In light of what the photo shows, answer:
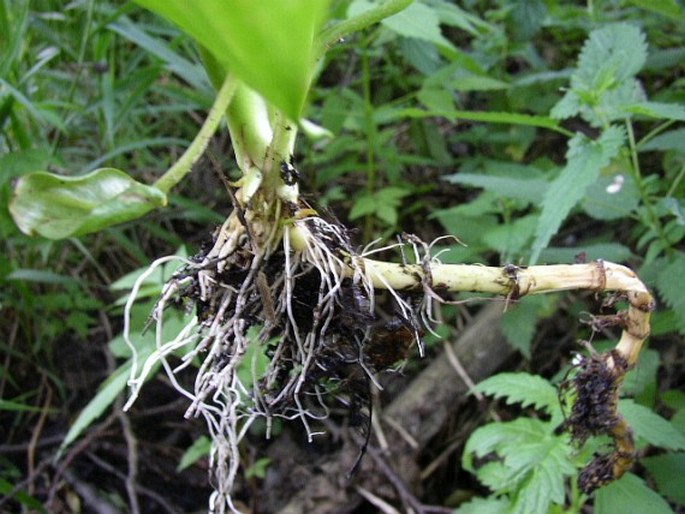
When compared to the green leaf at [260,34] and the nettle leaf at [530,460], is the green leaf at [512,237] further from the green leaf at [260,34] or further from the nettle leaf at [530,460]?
the green leaf at [260,34]

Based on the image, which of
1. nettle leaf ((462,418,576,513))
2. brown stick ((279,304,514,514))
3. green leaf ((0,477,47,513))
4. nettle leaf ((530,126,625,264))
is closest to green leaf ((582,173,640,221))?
nettle leaf ((530,126,625,264))

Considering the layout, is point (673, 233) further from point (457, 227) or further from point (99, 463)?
point (99, 463)

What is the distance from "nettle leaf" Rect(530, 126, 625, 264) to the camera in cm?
87

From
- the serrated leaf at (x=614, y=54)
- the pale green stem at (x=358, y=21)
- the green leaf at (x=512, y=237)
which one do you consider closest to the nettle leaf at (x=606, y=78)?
the serrated leaf at (x=614, y=54)

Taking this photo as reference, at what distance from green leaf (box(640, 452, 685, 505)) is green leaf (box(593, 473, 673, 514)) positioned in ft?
0.38

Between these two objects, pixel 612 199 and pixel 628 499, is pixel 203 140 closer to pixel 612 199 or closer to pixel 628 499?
pixel 628 499

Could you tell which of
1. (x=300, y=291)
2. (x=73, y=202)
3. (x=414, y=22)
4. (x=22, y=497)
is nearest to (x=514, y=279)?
(x=300, y=291)

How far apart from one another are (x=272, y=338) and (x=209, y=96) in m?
0.90

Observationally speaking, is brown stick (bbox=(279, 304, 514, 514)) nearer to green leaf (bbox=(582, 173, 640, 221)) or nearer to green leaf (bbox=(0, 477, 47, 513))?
green leaf (bbox=(582, 173, 640, 221))

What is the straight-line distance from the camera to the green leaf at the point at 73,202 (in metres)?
0.60

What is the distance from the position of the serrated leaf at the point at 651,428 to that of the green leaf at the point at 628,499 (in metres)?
0.06

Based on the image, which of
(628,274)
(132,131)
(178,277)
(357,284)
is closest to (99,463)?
(132,131)

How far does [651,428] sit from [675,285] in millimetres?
301

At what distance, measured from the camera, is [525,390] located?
2.88ft
